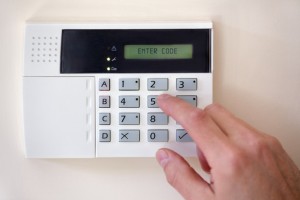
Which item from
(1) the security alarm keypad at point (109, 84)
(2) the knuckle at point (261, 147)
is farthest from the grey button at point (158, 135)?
(2) the knuckle at point (261, 147)

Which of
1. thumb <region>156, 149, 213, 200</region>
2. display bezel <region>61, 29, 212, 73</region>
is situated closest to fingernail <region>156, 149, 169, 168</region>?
thumb <region>156, 149, 213, 200</region>

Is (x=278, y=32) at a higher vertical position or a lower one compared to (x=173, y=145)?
higher

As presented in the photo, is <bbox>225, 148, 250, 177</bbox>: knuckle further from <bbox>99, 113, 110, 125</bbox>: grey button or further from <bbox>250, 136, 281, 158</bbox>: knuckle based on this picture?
<bbox>99, 113, 110, 125</bbox>: grey button

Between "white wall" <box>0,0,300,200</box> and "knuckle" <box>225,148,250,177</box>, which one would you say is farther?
"white wall" <box>0,0,300,200</box>

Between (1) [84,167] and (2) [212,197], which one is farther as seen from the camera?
(1) [84,167]

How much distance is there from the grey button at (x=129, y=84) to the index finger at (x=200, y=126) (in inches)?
1.8

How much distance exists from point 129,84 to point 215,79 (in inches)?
4.8

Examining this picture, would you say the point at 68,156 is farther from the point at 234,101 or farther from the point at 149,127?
the point at 234,101

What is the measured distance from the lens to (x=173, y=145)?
358 millimetres

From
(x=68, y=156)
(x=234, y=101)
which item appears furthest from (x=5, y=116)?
(x=234, y=101)

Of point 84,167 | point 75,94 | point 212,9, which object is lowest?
point 84,167

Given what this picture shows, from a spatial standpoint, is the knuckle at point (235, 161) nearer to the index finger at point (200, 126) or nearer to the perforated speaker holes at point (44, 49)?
the index finger at point (200, 126)

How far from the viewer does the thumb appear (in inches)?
11.3

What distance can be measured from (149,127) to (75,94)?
0.35 ft
